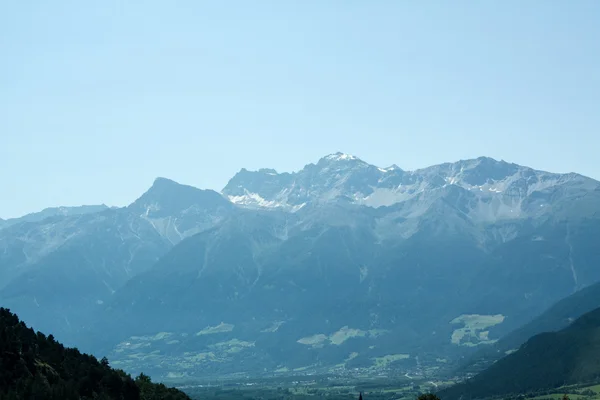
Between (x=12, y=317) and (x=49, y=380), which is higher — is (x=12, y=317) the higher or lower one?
the higher one

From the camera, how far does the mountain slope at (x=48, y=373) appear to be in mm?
141375

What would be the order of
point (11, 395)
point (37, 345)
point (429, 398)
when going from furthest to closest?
point (429, 398), point (37, 345), point (11, 395)

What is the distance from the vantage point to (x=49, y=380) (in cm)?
15550

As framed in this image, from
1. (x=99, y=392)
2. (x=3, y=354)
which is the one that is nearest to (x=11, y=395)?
(x=3, y=354)

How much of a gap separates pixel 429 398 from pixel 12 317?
3603 inches

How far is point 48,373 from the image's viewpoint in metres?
159

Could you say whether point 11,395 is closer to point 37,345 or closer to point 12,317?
point 37,345

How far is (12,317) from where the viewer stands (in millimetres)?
193500

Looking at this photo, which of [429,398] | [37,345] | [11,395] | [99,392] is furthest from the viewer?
[429,398]

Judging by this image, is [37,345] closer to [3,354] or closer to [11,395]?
[3,354]

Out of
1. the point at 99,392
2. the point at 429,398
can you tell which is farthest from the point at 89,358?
the point at 429,398

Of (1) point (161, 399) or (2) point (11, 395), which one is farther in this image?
(1) point (161, 399)

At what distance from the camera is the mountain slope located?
141375 millimetres

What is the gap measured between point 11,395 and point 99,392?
28.5 meters
